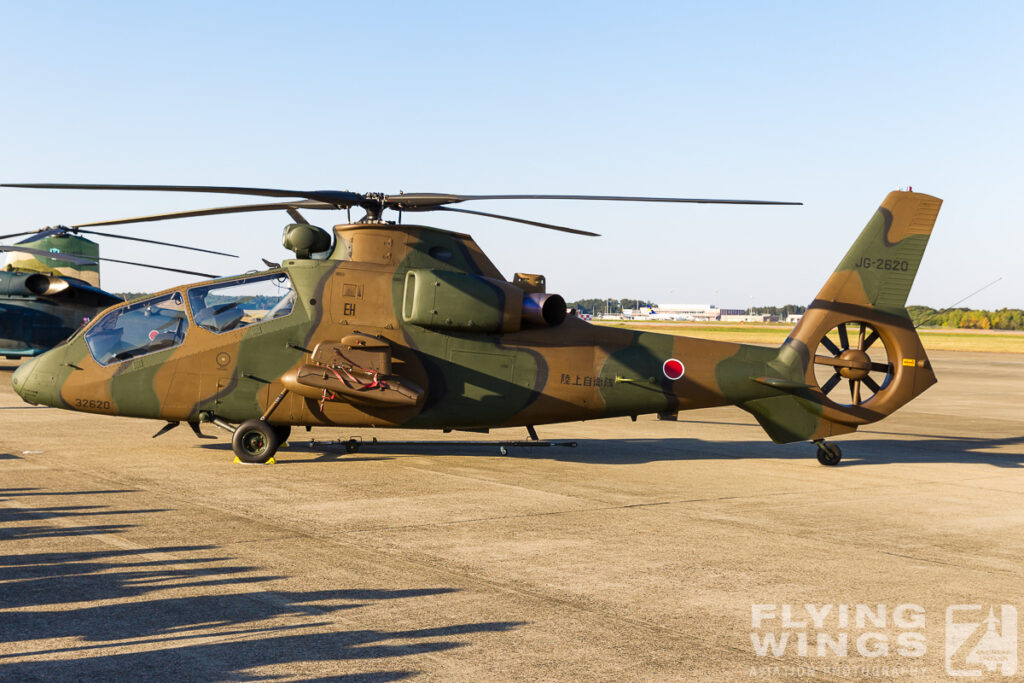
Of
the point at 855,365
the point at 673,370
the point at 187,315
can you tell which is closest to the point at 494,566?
the point at 673,370

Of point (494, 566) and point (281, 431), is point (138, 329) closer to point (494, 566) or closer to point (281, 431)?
point (281, 431)

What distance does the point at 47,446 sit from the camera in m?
14.3

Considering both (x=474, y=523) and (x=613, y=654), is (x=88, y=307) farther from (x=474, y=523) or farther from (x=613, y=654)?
(x=613, y=654)

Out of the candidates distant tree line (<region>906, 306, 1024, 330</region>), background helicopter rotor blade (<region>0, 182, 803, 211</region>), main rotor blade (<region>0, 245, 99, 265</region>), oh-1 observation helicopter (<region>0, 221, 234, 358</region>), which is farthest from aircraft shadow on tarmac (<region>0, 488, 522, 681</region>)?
distant tree line (<region>906, 306, 1024, 330</region>)

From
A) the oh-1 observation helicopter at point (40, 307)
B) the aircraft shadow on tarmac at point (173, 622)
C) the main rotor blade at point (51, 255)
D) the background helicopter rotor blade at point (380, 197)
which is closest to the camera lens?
the aircraft shadow on tarmac at point (173, 622)

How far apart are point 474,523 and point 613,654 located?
394 centimetres

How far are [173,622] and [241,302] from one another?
7947mm

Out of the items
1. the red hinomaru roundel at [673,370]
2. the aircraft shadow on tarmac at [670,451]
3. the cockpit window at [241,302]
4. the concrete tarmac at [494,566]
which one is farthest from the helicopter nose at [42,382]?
the red hinomaru roundel at [673,370]

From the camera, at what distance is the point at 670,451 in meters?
15.9

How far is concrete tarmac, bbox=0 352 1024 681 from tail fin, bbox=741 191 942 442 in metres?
0.86

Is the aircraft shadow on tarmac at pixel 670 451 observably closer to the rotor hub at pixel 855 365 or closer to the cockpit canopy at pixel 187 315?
the rotor hub at pixel 855 365

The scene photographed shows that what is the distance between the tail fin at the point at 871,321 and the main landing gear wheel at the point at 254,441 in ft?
23.0

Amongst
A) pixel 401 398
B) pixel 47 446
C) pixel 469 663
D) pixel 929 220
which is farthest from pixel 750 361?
pixel 47 446

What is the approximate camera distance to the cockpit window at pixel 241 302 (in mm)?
13289
